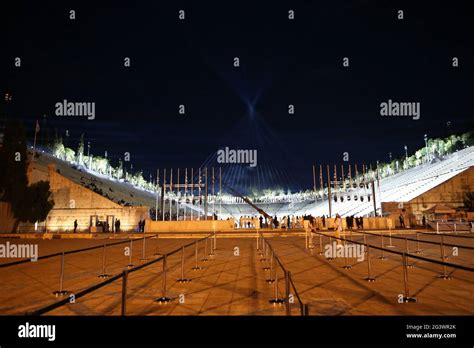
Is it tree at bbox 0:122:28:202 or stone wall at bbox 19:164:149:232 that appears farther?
stone wall at bbox 19:164:149:232

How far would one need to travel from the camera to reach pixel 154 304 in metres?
5.61

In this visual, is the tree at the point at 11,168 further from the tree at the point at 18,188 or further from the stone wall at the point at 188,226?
the stone wall at the point at 188,226

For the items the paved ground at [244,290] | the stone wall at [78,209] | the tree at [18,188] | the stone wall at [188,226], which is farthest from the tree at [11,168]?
the paved ground at [244,290]

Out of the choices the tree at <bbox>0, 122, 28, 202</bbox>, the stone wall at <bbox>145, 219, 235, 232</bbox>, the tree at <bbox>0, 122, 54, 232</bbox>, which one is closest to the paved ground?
the stone wall at <bbox>145, 219, 235, 232</bbox>

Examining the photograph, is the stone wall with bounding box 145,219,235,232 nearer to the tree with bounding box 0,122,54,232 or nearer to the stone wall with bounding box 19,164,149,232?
the stone wall with bounding box 19,164,149,232

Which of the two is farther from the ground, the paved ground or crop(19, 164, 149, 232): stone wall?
crop(19, 164, 149, 232): stone wall

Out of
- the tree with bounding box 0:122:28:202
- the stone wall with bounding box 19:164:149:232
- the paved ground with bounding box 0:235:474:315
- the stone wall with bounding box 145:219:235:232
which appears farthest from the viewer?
the stone wall with bounding box 19:164:149:232

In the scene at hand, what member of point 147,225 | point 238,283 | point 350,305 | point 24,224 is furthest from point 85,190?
point 350,305

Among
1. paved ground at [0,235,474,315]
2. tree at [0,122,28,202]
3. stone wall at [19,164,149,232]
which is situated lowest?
paved ground at [0,235,474,315]

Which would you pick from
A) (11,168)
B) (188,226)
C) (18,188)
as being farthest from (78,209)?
(188,226)

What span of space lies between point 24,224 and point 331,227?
31872mm

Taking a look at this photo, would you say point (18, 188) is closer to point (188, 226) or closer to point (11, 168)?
point (11, 168)
